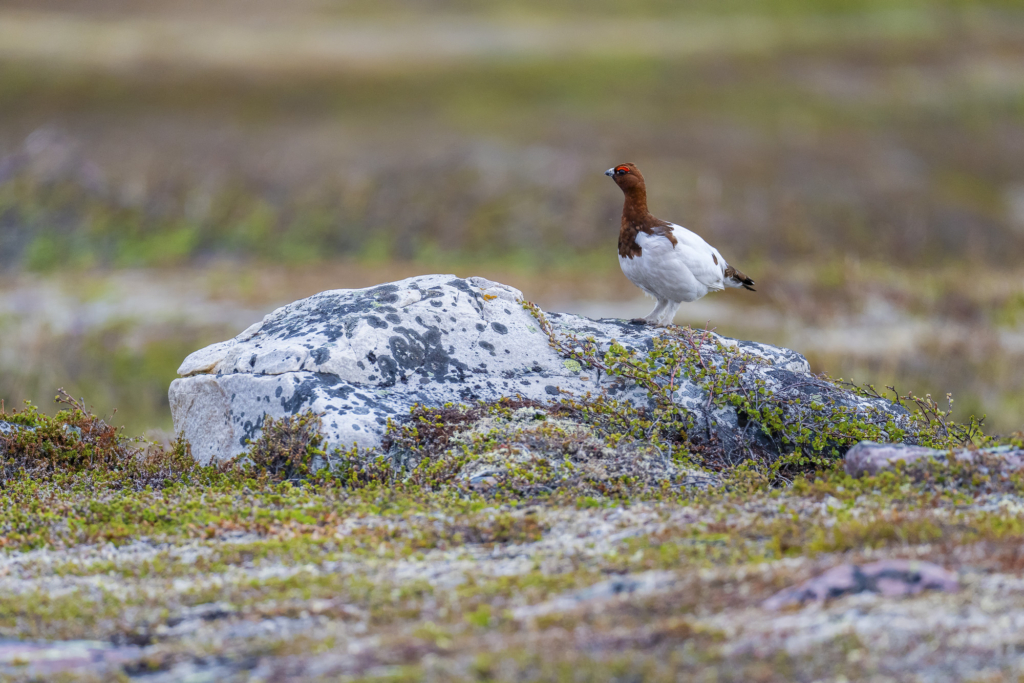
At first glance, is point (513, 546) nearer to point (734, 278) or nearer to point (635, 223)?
point (635, 223)

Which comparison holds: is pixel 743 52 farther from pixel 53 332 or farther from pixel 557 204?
pixel 53 332

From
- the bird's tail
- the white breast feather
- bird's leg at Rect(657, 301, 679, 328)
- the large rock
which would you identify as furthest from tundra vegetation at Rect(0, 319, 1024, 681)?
the bird's tail

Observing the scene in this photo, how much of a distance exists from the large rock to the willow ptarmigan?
484mm

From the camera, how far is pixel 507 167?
1157 inches

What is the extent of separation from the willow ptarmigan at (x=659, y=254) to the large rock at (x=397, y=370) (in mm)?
484

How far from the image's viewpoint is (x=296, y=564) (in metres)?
5.34

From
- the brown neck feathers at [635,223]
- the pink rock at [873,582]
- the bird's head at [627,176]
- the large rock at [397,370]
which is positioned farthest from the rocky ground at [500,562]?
the bird's head at [627,176]

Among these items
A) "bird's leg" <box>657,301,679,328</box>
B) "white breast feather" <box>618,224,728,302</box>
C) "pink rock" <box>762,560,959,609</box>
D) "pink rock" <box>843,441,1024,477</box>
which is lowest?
"pink rock" <box>843,441,1024,477</box>

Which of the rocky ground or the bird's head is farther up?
the bird's head

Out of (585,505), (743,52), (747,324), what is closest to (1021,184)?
(743,52)

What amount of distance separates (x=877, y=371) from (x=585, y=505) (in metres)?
10.4

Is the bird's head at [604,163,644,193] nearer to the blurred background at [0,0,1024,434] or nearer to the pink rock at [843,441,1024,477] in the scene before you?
the pink rock at [843,441,1024,477]

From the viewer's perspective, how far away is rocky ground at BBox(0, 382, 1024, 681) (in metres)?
4.03

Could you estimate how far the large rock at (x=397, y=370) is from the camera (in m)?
7.40
